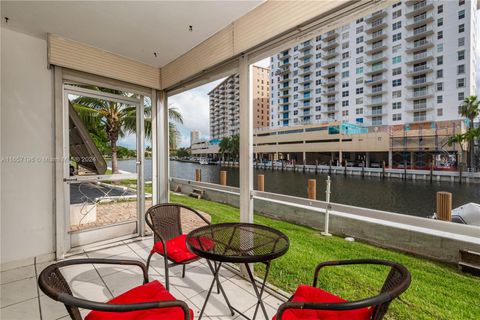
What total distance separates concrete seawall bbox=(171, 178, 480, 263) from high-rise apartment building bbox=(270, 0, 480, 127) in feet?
114

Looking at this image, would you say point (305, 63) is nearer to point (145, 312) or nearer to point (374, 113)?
point (374, 113)

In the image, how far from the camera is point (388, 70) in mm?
39281

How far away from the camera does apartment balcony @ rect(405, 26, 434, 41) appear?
1373 inches

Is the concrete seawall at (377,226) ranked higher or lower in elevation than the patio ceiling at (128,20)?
lower

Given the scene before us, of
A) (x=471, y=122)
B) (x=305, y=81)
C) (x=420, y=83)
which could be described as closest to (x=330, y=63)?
(x=305, y=81)

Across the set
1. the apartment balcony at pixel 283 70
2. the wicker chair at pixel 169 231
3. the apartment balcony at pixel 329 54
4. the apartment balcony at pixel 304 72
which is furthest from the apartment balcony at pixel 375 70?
the wicker chair at pixel 169 231

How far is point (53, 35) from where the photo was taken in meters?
2.50

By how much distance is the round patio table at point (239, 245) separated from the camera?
126cm

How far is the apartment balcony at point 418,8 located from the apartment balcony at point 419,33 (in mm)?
2587

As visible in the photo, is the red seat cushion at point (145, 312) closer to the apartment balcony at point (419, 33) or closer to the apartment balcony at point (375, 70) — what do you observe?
the apartment balcony at point (375, 70)

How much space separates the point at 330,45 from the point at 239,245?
2086 inches

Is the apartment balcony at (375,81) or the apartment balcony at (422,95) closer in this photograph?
the apartment balcony at (422,95)

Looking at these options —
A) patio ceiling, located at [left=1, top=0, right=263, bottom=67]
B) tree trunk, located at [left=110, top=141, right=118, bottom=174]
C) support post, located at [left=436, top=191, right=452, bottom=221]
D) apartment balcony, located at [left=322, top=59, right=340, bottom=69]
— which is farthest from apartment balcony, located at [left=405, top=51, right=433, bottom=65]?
tree trunk, located at [left=110, top=141, right=118, bottom=174]

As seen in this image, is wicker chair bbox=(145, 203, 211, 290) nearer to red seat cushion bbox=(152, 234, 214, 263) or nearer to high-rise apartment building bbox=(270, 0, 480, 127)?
red seat cushion bbox=(152, 234, 214, 263)
